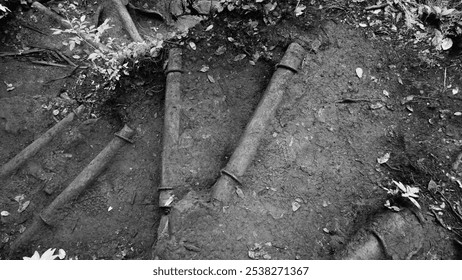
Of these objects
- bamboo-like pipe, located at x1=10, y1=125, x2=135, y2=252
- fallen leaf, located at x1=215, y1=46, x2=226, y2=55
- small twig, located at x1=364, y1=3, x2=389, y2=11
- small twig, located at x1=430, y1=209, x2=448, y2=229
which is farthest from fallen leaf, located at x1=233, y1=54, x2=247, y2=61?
small twig, located at x1=430, y1=209, x2=448, y2=229

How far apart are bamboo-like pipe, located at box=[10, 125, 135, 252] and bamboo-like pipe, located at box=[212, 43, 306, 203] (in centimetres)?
122

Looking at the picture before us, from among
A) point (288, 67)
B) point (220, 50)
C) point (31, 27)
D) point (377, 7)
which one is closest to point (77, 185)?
point (220, 50)

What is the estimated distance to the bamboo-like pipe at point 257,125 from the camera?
9.99 ft

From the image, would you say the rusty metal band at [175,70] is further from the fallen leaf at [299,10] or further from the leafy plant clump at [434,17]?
the leafy plant clump at [434,17]

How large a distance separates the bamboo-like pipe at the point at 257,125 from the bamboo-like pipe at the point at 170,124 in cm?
45

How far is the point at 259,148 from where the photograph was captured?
3.25 metres

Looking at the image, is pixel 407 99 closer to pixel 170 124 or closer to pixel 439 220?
pixel 439 220

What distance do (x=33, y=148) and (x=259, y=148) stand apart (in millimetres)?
2382

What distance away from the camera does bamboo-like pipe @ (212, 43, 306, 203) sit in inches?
120

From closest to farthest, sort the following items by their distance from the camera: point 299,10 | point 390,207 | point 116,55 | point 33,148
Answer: point 390,207, point 33,148, point 299,10, point 116,55

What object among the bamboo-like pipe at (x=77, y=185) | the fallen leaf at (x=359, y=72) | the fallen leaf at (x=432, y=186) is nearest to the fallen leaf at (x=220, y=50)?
the bamboo-like pipe at (x=77, y=185)

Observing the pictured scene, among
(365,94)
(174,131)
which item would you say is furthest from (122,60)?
(365,94)

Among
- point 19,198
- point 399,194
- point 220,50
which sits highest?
point 220,50

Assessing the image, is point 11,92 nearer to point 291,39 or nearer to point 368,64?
point 291,39
